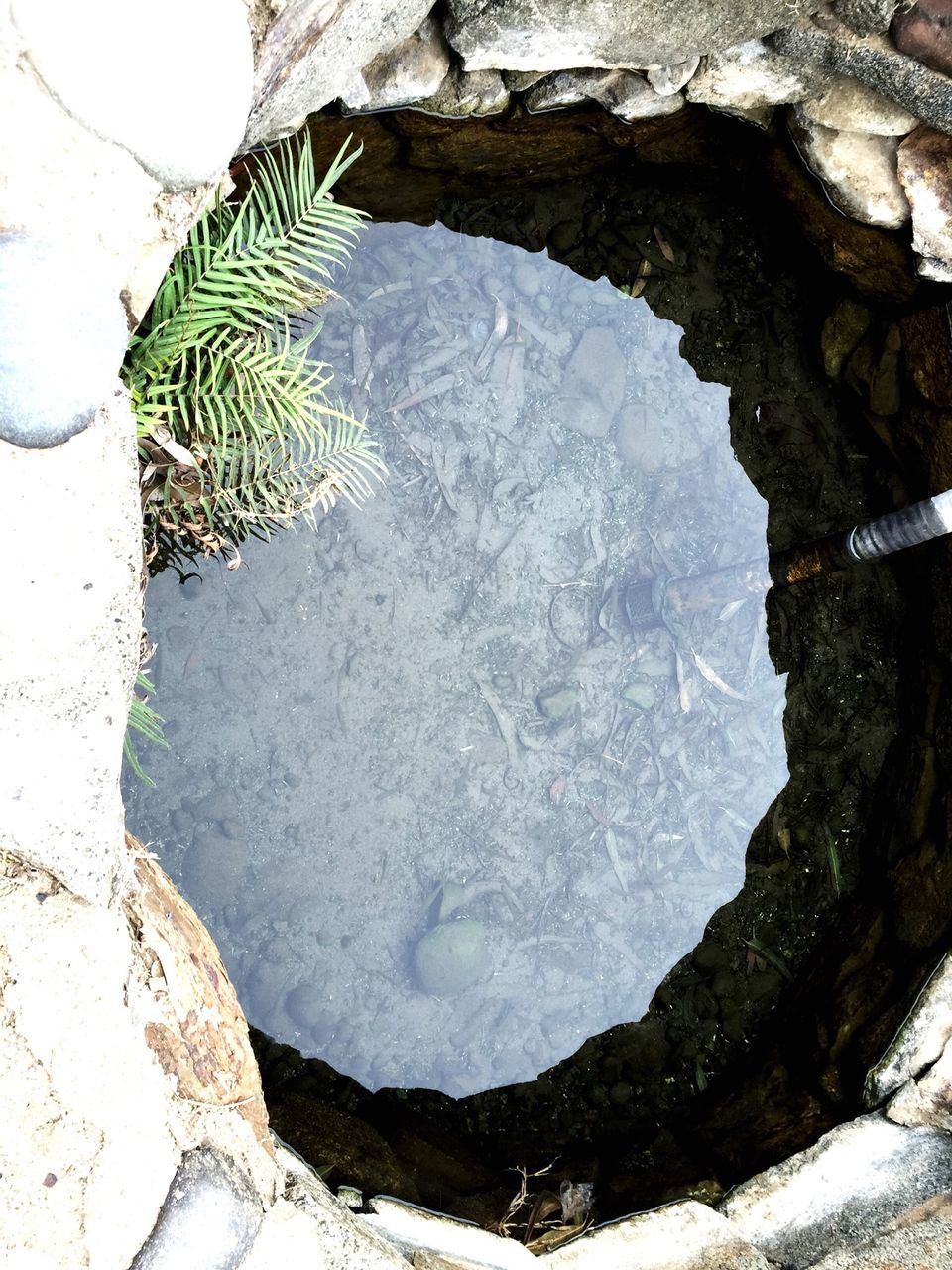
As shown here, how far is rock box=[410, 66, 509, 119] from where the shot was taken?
3.22 metres

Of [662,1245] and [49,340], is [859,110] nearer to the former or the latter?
[49,340]

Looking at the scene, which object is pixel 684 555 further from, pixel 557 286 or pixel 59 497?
pixel 59 497

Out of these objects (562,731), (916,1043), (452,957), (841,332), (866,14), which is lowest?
(452,957)

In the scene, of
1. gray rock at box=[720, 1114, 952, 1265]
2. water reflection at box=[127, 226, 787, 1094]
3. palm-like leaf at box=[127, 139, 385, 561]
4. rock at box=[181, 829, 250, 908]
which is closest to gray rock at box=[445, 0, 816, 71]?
palm-like leaf at box=[127, 139, 385, 561]

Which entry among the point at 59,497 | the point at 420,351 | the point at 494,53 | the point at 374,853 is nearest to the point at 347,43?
the point at 494,53

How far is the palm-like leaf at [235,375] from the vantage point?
8.91ft

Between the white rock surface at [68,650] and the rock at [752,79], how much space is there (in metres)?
2.54

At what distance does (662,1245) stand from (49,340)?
2.87 meters

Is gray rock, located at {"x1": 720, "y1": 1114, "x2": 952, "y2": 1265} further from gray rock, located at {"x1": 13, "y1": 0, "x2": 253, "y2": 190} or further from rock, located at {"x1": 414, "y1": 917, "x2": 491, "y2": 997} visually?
gray rock, located at {"x1": 13, "y1": 0, "x2": 253, "y2": 190}

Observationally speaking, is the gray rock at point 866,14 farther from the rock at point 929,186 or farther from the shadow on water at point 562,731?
the shadow on water at point 562,731

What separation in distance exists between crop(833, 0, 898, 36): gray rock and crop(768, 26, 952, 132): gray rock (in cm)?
3

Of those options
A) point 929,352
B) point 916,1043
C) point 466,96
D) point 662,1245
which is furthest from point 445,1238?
point 466,96

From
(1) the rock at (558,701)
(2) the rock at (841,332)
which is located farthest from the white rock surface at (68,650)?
(2) the rock at (841,332)

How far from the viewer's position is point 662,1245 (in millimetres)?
2695
